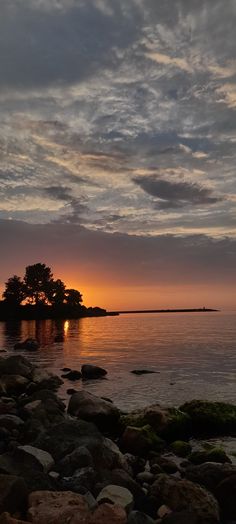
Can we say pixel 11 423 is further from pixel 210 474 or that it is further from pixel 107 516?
pixel 107 516

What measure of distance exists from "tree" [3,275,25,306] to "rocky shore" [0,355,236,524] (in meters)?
135

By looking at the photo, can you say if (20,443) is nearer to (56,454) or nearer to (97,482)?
(56,454)

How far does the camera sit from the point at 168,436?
16.7m

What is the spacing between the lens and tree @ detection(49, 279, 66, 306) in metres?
155

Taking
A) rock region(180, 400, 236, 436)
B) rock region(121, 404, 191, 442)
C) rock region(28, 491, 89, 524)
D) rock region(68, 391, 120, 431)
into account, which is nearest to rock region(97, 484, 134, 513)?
rock region(28, 491, 89, 524)

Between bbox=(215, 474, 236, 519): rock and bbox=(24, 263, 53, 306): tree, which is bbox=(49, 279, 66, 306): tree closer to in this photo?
bbox=(24, 263, 53, 306): tree

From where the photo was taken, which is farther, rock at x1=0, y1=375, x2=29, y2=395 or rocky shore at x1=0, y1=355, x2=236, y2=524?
rock at x1=0, y1=375, x2=29, y2=395

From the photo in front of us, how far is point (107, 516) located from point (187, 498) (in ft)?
7.92

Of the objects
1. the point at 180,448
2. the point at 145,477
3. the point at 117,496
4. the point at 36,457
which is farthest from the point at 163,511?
the point at 180,448

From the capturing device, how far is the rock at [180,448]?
14.9m

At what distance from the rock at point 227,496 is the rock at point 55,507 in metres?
3.55

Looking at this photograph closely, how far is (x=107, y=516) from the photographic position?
8055mm

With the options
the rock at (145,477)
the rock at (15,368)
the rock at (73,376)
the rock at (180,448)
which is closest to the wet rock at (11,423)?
the rock at (145,477)

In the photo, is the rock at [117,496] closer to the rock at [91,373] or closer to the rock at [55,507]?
the rock at [55,507]
